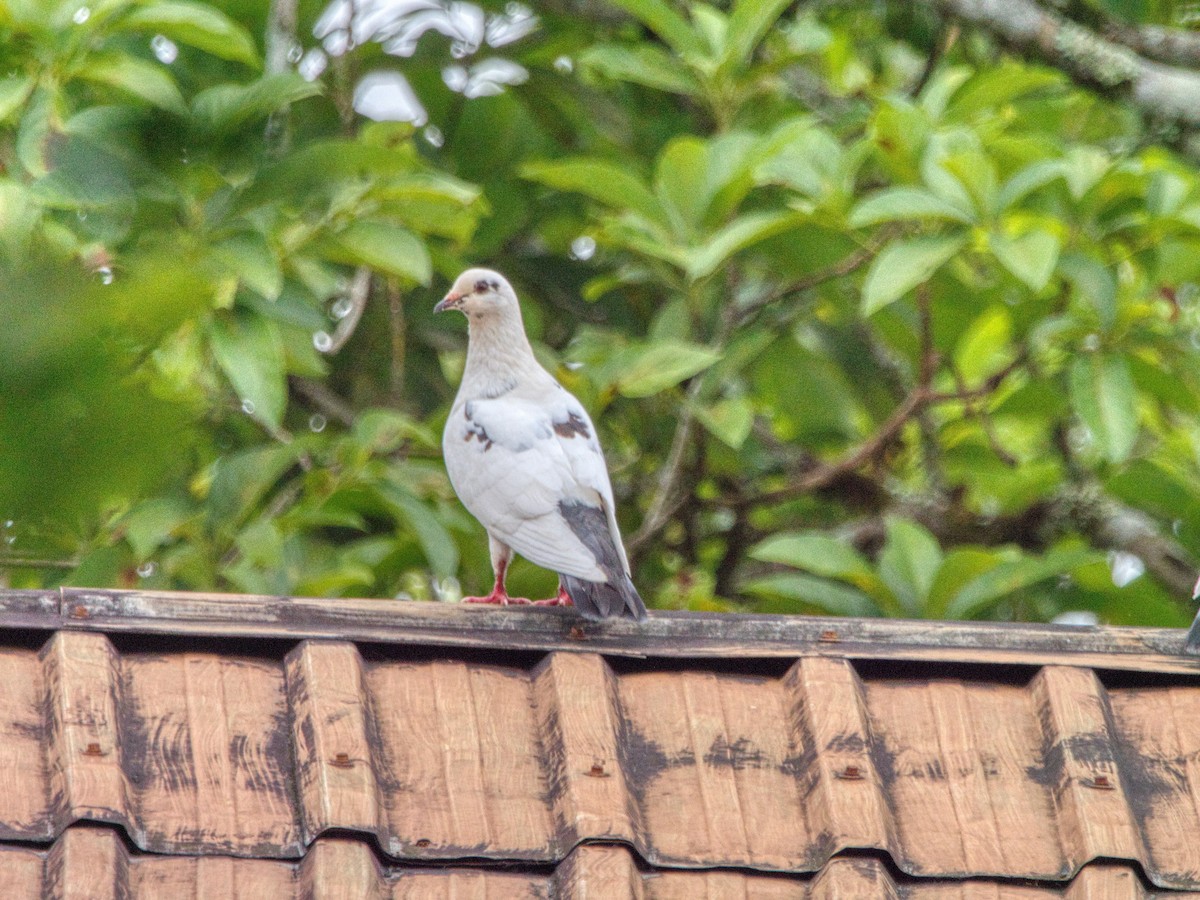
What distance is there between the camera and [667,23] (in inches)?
189

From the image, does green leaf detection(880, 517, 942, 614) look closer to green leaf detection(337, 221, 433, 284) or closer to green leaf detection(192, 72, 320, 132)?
green leaf detection(337, 221, 433, 284)

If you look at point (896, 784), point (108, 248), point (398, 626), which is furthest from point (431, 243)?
point (108, 248)

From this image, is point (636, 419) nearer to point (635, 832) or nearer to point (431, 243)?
point (431, 243)

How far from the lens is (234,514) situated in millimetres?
4219

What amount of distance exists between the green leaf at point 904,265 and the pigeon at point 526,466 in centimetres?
96

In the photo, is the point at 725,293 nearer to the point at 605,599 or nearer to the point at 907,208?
the point at 907,208

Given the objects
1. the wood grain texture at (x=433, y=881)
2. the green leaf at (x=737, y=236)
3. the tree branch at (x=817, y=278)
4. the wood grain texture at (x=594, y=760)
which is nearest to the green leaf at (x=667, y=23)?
the green leaf at (x=737, y=236)

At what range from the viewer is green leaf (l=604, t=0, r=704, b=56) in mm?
4707

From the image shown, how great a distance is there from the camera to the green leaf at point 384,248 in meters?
4.35

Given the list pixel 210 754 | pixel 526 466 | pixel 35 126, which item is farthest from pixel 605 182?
pixel 210 754

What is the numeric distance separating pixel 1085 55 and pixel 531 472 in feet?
9.38

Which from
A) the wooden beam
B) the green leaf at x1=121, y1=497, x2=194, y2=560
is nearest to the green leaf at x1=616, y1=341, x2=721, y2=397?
the green leaf at x1=121, y1=497, x2=194, y2=560

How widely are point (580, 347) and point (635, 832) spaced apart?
9.10ft

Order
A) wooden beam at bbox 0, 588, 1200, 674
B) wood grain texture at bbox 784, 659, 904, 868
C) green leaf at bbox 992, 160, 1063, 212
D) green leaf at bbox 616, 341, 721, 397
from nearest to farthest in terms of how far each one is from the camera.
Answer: wood grain texture at bbox 784, 659, 904, 868
wooden beam at bbox 0, 588, 1200, 674
green leaf at bbox 992, 160, 1063, 212
green leaf at bbox 616, 341, 721, 397
